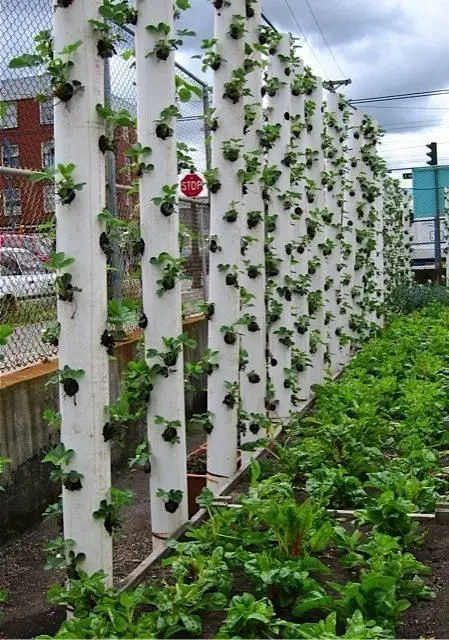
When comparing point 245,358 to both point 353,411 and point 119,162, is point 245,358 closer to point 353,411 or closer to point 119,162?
point 353,411

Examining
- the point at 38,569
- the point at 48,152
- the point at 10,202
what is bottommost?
the point at 38,569

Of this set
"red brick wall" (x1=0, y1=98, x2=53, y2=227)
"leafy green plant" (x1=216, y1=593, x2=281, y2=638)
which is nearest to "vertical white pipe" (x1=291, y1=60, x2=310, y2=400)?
"red brick wall" (x1=0, y1=98, x2=53, y2=227)

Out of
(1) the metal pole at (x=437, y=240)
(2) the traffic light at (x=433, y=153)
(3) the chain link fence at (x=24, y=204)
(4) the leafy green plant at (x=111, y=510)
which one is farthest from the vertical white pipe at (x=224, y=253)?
(2) the traffic light at (x=433, y=153)

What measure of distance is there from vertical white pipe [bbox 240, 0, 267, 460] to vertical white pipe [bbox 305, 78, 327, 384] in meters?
2.13

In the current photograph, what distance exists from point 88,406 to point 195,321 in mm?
5306

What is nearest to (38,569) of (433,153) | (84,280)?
(84,280)

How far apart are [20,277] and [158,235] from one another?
1684 mm

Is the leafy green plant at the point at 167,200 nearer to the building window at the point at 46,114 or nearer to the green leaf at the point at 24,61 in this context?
the building window at the point at 46,114

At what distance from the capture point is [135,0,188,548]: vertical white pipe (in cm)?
403

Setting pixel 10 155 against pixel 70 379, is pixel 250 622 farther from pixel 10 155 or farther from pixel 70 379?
pixel 10 155

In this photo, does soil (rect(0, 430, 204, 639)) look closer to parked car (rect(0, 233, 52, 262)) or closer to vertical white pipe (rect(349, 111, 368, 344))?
parked car (rect(0, 233, 52, 262))

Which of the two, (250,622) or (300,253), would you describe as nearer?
(250,622)

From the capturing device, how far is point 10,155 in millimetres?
5461

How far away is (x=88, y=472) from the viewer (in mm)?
3279
